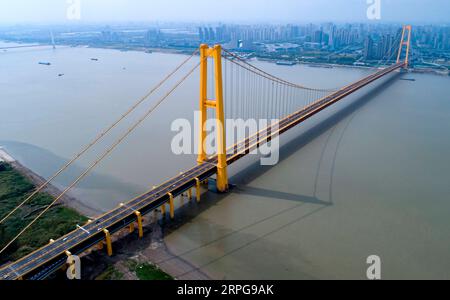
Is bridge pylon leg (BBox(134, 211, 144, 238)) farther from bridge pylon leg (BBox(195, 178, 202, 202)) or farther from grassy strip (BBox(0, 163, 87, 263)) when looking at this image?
bridge pylon leg (BBox(195, 178, 202, 202))

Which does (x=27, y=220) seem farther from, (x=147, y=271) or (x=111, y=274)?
(x=147, y=271)

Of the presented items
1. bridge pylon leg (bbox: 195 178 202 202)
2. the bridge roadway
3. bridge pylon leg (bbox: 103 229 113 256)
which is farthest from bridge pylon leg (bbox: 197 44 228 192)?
bridge pylon leg (bbox: 103 229 113 256)

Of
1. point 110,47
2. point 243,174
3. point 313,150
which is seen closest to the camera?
point 243,174

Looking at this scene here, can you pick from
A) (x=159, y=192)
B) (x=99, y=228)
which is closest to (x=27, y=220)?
(x=99, y=228)

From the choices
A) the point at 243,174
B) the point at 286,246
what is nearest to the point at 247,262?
the point at 286,246

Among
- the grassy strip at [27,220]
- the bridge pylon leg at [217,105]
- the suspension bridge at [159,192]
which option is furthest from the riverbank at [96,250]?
the bridge pylon leg at [217,105]

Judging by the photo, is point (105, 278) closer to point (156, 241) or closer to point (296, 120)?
point (156, 241)

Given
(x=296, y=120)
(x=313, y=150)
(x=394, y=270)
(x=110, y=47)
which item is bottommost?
(x=394, y=270)
